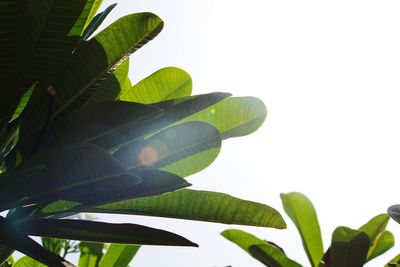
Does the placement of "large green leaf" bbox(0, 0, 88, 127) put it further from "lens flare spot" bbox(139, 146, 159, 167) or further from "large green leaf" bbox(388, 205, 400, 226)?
"large green leaf" bbox(388, 205, 400, 226)

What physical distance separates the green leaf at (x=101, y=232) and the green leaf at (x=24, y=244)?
0.24 feet

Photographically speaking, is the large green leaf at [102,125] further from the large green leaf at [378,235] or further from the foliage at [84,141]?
the large green leaf at [378,235]

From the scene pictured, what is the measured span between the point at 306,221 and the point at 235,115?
3.45ft

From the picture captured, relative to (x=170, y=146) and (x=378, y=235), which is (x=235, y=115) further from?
(x=378, y=235)

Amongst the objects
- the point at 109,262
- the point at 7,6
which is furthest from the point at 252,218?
the point at 109,262

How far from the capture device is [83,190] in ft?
4.47

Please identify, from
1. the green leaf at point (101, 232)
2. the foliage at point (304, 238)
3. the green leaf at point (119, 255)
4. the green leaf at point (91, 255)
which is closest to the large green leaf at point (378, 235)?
the foliage at point (304, 238)

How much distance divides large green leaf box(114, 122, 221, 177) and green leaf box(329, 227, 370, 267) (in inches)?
38.5

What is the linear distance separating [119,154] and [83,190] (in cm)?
19

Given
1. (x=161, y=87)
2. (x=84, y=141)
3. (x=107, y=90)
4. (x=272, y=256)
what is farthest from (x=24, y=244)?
(x=272, y=256)

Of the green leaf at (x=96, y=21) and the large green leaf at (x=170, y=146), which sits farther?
the green leaf at (x=96, y=21)

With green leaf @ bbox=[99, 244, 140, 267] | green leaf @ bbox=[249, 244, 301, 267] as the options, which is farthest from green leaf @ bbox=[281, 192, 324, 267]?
green leaf @ bbox=[99, 244, 140, 267]

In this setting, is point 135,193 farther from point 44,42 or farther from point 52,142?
point 44,42

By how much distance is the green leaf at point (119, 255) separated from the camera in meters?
2.65
